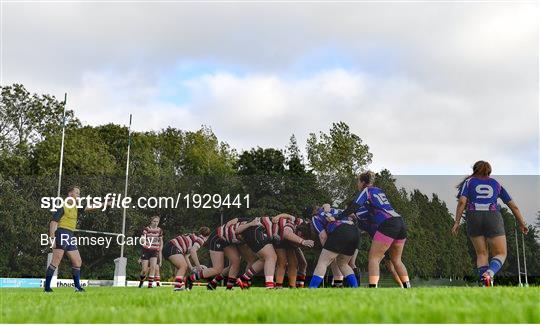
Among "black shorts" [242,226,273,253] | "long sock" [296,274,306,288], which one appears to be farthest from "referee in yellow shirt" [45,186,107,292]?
"long sock" [296,274,306,288]

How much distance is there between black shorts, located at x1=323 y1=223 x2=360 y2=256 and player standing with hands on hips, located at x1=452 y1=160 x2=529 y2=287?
2128mm

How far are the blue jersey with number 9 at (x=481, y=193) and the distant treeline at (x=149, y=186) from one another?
1325cm

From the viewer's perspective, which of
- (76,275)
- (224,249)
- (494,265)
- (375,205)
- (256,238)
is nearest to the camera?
(494,265)

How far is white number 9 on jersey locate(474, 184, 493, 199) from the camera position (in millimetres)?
10945

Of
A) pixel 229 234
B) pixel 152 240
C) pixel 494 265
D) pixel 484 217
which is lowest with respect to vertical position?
pixel 494 265

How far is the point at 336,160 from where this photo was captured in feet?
140

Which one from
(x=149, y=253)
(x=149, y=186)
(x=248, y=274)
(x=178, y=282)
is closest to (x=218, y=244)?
(x=248, y=274)

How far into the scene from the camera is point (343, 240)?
39.5 ft

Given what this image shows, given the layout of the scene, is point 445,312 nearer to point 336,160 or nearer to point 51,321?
point 51,321

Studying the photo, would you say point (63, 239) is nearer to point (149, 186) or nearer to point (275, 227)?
point (275, 227)

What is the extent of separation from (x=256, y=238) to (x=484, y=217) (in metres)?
4.61

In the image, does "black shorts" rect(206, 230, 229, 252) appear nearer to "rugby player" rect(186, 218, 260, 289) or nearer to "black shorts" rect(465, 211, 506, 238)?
"rugby player" rect(186, 218, 260, 289)

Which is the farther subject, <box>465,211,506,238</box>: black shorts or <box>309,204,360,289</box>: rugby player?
<box>309,204,360,289</box>: rugby player

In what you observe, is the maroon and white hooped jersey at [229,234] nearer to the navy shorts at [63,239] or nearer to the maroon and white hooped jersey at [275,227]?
the maroon and white hooped jersey at [275,227]
